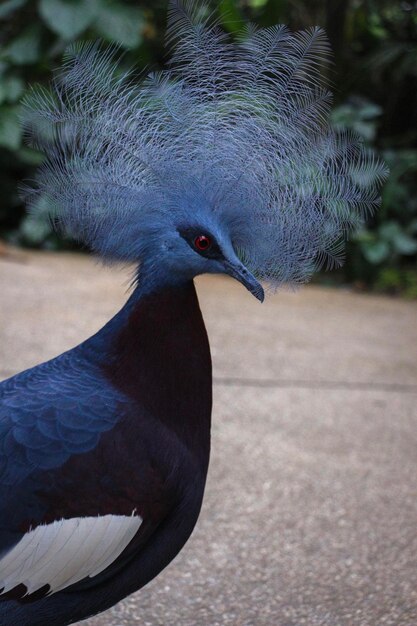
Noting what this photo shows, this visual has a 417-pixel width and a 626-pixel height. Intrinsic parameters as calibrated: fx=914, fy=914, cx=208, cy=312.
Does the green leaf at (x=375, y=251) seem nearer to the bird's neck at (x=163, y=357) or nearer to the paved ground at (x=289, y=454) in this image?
the paved ground at (x=289, y=454)

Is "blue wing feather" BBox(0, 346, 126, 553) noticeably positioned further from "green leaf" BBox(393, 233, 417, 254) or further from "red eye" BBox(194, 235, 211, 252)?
"green leaf" BBox(393, 233, 417, 254)

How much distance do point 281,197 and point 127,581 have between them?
32.0 inches

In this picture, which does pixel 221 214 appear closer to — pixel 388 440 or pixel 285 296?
pixel 388 440

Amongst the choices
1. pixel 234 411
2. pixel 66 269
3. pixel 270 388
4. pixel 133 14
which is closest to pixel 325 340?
pixel 270 388

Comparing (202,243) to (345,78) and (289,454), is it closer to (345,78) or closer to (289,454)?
(289,454)

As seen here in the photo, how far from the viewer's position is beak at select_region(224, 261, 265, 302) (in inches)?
67.0

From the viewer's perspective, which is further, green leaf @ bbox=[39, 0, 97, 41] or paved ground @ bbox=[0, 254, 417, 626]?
green leaf @ bbox=[39, 0, 97, 41]

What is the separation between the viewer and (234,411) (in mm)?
3676

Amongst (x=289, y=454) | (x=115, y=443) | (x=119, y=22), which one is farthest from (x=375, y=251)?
Answer: (x=115, y=443)

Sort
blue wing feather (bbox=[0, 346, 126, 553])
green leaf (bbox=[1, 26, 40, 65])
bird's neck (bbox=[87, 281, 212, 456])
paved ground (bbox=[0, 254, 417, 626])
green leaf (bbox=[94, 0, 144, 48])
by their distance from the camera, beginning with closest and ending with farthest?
1. blue wing feather (bbox=[0, 346, 126, 553])
2. bird's neck (bbox=[87, 281, 212, 456])
3. paved ground (bbox=[0, 254, 417, 626])
4. green leaf (bbox=[94, 0, 144, 48])
5. green leaf (bbox=[1, 26, 40, 65])

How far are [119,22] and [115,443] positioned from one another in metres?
5.17

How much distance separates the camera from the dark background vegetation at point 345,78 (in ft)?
21.0

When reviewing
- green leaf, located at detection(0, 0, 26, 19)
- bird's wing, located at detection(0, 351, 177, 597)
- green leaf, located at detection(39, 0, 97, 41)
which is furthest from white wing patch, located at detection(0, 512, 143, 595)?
green leaf, located at detection(0, 0, 26, 19)

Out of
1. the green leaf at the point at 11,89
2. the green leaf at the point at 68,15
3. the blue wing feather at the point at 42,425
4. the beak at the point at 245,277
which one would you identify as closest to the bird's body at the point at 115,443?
the blue wing feather at the point at 42,425
